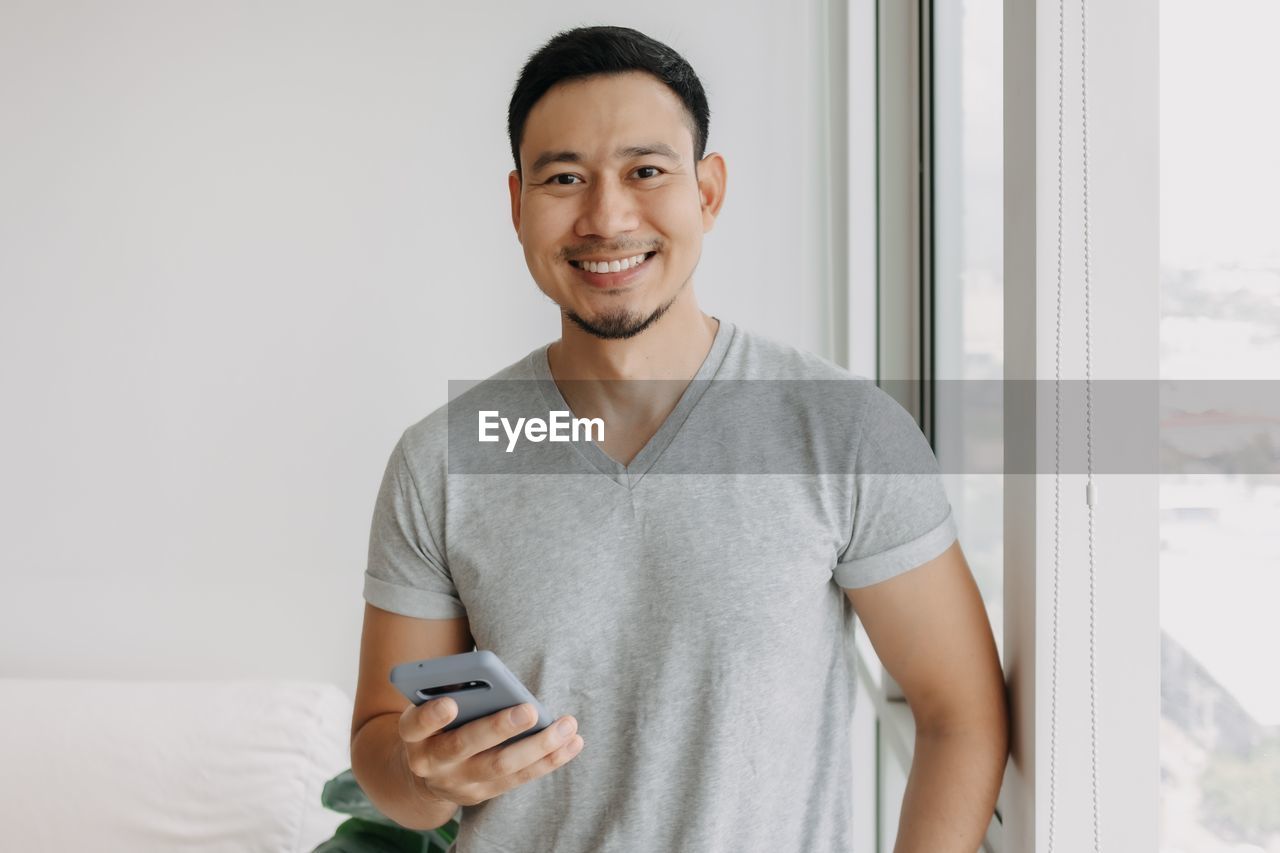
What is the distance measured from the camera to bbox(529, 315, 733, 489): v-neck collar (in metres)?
1.02

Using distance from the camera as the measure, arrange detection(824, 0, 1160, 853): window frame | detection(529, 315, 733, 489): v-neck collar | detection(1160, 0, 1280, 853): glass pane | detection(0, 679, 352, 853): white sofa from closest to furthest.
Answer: detection(1160, 0, 1280, 853): glass pane < detection(824, 0, 1160, 853): window frame < detection(529, 315, 733, 489): v-neck collar < detection(0, 679, 352, 853): white sofa

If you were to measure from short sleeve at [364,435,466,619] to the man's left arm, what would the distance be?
41 centimetres

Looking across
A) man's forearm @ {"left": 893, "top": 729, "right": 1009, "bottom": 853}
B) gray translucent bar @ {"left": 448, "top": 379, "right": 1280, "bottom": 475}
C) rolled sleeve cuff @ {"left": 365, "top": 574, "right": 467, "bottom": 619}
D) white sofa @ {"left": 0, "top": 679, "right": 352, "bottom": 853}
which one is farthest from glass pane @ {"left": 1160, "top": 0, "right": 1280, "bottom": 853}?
white sofa @ {"left": 0, "top": 679, "right": 352, "bottom": 853}

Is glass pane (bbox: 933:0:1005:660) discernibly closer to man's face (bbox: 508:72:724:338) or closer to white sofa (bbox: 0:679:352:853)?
man's face (bbox: 508:72:724:338)

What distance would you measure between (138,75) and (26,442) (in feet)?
2.71

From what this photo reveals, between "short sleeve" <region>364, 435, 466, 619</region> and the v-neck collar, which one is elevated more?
the v-neck collar

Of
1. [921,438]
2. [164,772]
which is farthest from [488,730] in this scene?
[164,772]

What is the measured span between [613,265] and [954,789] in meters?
0.56

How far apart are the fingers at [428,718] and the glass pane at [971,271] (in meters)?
0.62

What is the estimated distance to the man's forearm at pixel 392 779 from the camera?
3.31ft

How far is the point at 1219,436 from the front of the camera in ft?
2.32

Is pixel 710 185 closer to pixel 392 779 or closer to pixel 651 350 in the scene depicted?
pixel 651 350

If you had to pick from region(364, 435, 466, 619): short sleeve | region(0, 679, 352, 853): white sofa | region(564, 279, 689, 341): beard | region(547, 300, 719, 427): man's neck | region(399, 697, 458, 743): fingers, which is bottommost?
region(0, 679, 352, 853): white sofa
